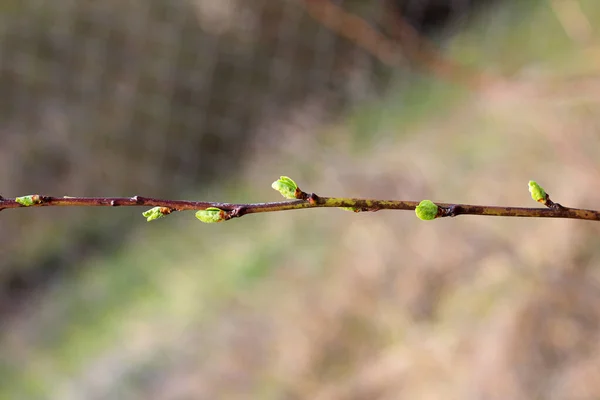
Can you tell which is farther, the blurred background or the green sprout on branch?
the blurred background

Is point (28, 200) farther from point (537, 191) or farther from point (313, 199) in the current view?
point (537, 191)

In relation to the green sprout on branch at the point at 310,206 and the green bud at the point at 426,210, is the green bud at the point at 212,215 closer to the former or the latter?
the green sprout on branch at the point at 310,206

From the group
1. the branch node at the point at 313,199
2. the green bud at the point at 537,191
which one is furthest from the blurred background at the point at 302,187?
the branch node at the point at 313,199

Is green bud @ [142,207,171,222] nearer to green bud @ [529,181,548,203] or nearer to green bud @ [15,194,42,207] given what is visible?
green bud @ [15,194,42,207]

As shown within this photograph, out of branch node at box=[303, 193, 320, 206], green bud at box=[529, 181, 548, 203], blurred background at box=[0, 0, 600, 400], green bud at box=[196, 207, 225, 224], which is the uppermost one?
blurred background at box=[0, 0, 600, 400]

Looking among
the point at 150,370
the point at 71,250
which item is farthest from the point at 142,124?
the point at 150,370

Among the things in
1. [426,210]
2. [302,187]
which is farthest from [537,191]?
[302,187]

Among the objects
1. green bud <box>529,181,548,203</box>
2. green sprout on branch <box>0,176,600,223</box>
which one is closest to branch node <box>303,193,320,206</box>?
green sprout on branch <box>0,176,600,223</box>
